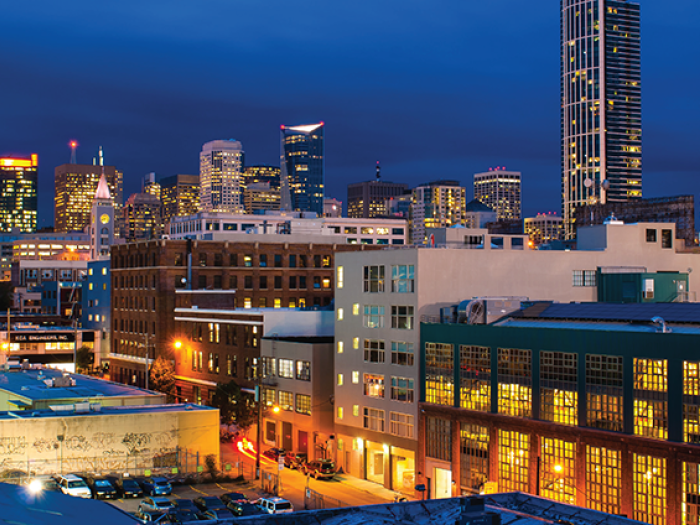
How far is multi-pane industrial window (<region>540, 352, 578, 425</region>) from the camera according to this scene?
205ft

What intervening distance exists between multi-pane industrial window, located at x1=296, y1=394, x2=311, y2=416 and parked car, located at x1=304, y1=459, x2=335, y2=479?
858 centimetres

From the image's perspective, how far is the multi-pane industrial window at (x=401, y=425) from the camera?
74.8m

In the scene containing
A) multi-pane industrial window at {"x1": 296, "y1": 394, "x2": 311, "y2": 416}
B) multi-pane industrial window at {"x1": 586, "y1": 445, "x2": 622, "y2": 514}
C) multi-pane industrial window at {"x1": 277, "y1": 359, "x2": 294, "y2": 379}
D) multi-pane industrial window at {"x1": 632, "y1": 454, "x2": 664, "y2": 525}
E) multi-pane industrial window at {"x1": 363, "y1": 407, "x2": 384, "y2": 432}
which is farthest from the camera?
multi-pane industrial window at {"x1": 277, "y1": 359, "x2": 294, "y2": 379}

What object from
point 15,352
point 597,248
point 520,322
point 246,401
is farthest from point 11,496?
point 15,352

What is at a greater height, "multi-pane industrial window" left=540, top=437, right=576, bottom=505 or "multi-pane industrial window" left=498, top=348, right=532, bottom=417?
"multi-pane industrial window" left=498, top=348, right=532, bottom=417

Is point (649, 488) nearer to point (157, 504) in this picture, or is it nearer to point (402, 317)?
point (402, 317)

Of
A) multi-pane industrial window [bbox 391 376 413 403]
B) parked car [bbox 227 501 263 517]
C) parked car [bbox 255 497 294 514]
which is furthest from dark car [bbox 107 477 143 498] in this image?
multi-pane industrial window [bbox 391 376 413 403]

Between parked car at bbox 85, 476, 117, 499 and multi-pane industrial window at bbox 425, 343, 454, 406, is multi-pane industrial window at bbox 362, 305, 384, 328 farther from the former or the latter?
parked car at bbox 85, 476, 117, 499

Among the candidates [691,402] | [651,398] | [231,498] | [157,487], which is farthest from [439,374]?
[157,487]

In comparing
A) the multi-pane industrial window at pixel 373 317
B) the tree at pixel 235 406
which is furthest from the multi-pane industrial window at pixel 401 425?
the tree at pixel 235 406

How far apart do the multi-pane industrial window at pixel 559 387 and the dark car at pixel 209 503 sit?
23.8 m

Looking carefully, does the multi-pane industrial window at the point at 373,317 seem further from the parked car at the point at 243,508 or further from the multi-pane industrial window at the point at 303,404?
the parked car at the point at 243,508

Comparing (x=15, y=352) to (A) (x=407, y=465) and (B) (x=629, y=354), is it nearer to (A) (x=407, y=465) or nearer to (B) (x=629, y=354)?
(A) (x=407, y=465)

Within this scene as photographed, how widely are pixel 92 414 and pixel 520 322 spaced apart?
33.6 m
